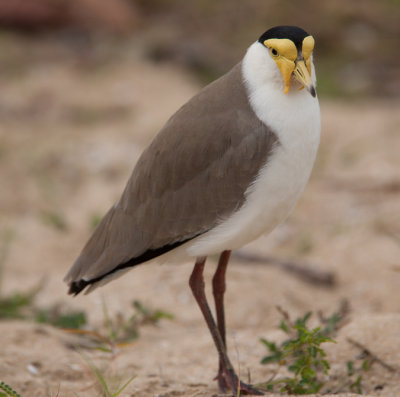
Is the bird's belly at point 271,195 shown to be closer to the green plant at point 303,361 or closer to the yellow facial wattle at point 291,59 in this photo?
the yellow facial wattle at point 291,59

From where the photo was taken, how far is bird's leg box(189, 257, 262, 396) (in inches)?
128

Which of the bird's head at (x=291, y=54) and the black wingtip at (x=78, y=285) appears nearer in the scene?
the bird's head at (x=291, y=54)

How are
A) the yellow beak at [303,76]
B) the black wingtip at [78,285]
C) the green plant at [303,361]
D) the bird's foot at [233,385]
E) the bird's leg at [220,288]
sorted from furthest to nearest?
the bird's leg at [220,288] → the black wingtip at [78,285] → the bird's foot at [233,385] → the green plant at [303,361] → the yellow beak at [303,76]

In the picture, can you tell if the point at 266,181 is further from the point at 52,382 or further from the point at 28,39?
the point at 28,39

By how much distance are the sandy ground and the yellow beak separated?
1.36 metres

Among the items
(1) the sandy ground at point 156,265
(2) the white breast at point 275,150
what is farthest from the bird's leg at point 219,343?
(2) the white breast at point 275,150

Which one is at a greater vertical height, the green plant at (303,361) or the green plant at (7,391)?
the green plant at (303,361)

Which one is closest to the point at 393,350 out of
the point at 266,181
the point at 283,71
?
the point at 266,181

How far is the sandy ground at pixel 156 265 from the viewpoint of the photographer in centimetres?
365

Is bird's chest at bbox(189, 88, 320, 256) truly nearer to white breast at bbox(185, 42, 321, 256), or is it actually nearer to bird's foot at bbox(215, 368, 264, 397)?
white breast at bbox(185, 42, 321, 256)

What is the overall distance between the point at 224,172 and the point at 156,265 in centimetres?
246


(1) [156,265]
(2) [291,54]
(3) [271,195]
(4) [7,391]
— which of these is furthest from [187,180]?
(1) [156,265]

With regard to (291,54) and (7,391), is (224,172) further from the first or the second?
(7,391)

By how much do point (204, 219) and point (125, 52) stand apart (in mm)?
7407
